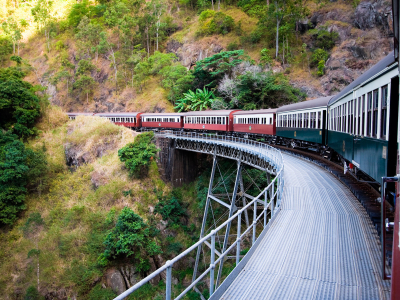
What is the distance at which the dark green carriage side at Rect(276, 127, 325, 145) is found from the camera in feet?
46.8

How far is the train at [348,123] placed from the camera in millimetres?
5016

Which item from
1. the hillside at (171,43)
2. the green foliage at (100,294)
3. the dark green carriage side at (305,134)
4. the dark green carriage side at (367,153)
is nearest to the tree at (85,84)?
A: the hillside at (171,43)

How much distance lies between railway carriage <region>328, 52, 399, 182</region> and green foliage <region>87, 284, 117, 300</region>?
1336cm

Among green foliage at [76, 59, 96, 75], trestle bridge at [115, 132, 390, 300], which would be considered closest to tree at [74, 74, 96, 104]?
green foliage at [76, 59, 96, 75]

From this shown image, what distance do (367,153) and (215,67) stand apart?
32665 millimetres

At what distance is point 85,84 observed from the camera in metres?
48.3

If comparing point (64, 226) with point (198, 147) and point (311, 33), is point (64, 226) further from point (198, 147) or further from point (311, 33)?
point (311, 33)

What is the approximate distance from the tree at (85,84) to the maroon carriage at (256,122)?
104 ft

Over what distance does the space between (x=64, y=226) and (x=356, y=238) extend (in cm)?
1895

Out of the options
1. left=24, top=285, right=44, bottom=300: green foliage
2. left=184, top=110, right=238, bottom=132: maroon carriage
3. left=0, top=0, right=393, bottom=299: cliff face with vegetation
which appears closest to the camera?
left=24, top=285, right=44, bottom=300: green foliage

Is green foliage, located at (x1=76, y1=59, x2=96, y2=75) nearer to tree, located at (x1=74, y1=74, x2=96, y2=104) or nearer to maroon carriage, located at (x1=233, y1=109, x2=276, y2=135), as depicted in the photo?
tree, located at (x1=74, y1=74, x2=96, y2=104)

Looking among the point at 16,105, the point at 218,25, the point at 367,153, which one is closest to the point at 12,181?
the point at 16,105

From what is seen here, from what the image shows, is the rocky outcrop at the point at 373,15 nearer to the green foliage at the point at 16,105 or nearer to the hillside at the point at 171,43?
the hillside at the point at 171,43

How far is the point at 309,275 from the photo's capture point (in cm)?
429
